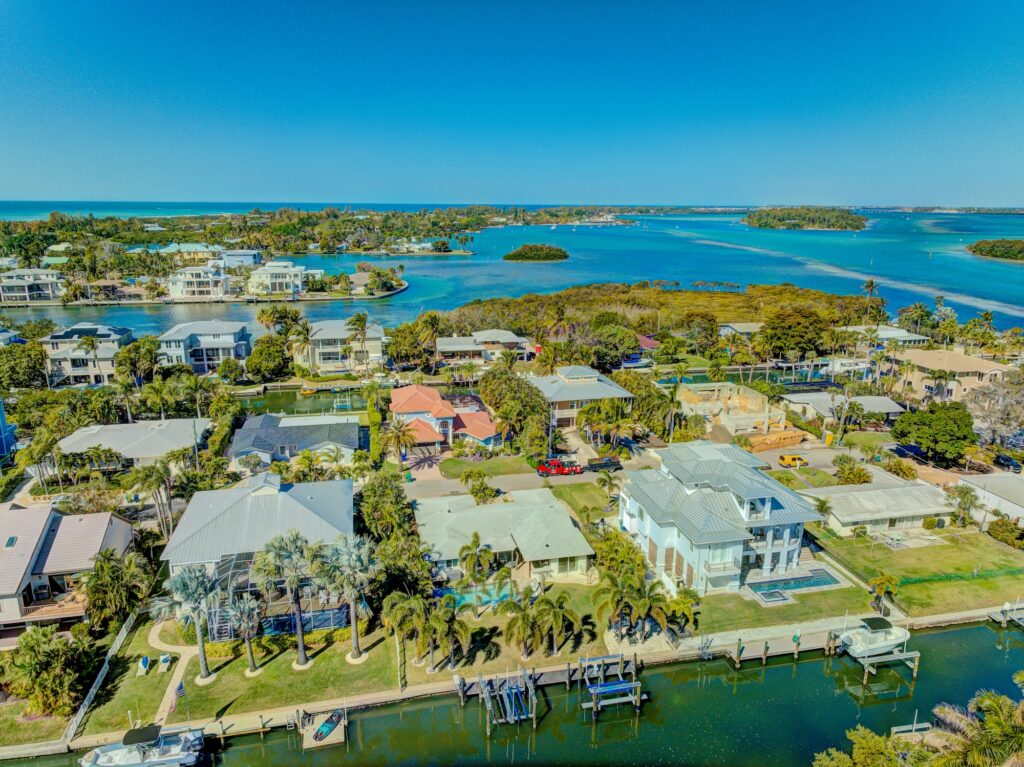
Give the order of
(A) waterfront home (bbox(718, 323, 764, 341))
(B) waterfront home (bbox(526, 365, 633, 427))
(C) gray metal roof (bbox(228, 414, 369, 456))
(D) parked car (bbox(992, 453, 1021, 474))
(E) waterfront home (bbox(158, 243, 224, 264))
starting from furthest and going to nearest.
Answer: (E) waterfront home (bbox(158, 243, 224, 264))
(A) waterfront home (bbox(718, 323, 764, 341))
(B) waterfront home (bbox(526, 365, 633, 427))
(D) parked car (bbox(992, 453, 1021, 474))
(C) gray metal roof (bbox(228, 414, 369, 456))

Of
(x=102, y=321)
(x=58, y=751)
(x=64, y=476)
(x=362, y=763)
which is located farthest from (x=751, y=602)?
(x=102, y=321)

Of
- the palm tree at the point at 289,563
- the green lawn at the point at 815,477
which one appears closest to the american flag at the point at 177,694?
the palm tree at the point at 289,563

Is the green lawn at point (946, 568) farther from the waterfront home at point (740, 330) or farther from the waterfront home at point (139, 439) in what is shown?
the waterfront home at point (740, 330)

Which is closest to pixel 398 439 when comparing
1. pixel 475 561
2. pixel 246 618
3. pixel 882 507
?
pixel 475 561

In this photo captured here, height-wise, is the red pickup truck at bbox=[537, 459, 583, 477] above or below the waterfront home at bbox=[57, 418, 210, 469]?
below

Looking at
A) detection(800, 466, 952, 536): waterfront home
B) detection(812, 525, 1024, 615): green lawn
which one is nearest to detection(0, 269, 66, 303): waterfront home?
detection(800, 466, 952, 536): waterfront home

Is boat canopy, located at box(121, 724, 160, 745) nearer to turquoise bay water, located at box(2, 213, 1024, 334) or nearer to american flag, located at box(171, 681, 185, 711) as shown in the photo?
american flag, located at box(171, 681, 185, 711)
